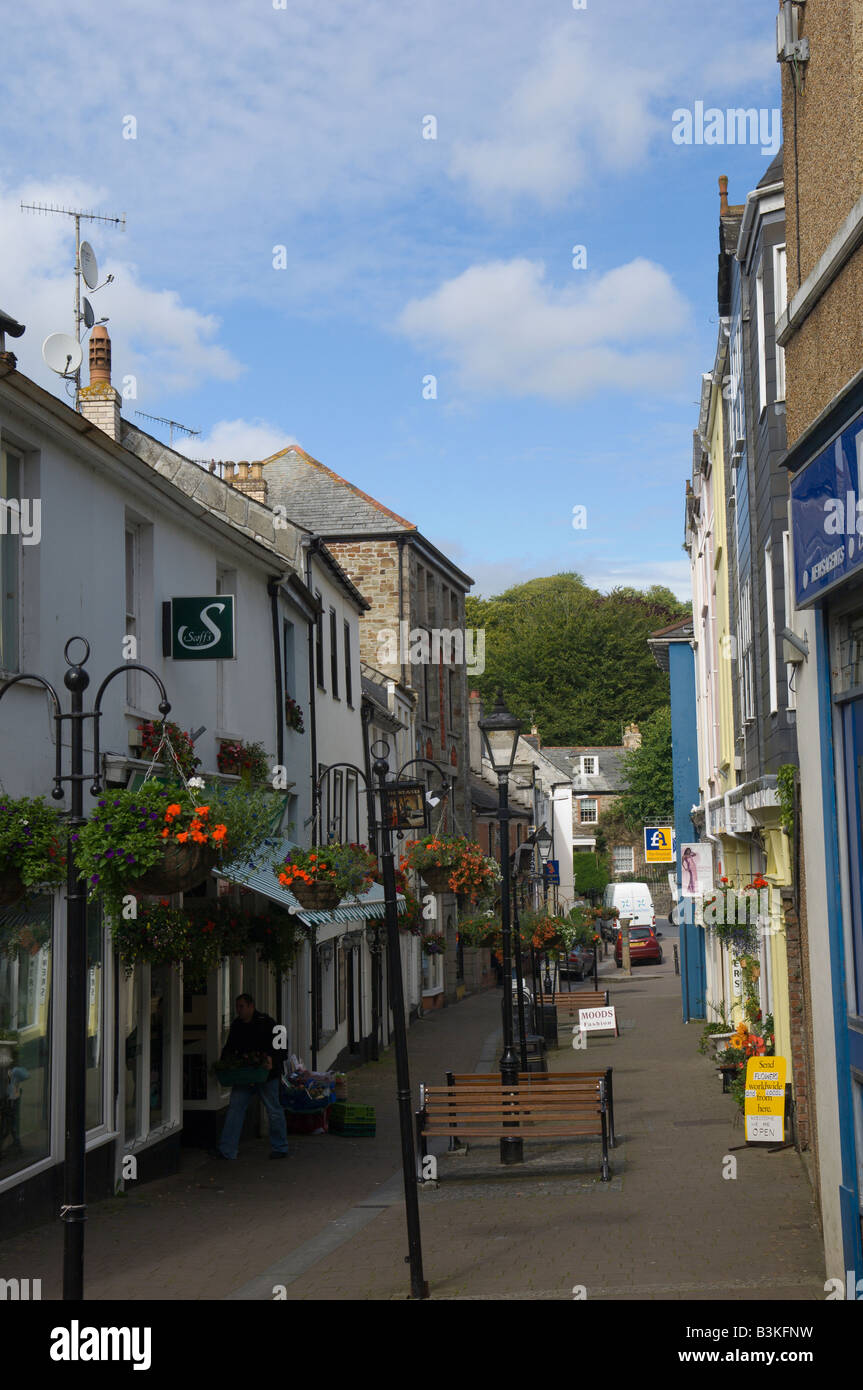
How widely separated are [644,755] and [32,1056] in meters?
56.6

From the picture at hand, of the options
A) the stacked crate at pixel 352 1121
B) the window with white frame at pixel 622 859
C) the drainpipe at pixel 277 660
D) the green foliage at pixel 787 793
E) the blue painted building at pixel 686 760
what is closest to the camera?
the green foliage at pixel 787 793

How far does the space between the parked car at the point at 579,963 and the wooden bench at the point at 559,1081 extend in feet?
89.7

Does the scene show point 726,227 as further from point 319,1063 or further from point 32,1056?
point 319,1063

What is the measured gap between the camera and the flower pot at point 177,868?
895 centimetres

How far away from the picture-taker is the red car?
2215 inches

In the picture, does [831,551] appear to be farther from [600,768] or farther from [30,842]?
[600,768]

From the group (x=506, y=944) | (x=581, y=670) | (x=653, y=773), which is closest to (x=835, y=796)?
(x=506, y=944)

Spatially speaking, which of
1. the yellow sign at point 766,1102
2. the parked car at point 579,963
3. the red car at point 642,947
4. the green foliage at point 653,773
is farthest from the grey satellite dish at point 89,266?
the green foliage at point 653,773

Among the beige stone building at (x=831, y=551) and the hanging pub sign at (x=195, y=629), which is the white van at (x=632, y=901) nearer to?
the hanging pub sign at (x=195, y=629)

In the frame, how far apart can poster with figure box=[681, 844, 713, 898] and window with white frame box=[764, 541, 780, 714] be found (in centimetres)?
969

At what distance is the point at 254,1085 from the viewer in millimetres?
15547

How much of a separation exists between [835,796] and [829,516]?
5.35ft

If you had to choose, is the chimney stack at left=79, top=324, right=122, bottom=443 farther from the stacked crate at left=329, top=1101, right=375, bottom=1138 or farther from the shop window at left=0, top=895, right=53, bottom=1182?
the stacked crate at left=329, top=1101, right=375, bottom=1138

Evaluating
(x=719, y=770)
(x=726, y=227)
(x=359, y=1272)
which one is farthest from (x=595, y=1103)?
(x=726, y=227)
